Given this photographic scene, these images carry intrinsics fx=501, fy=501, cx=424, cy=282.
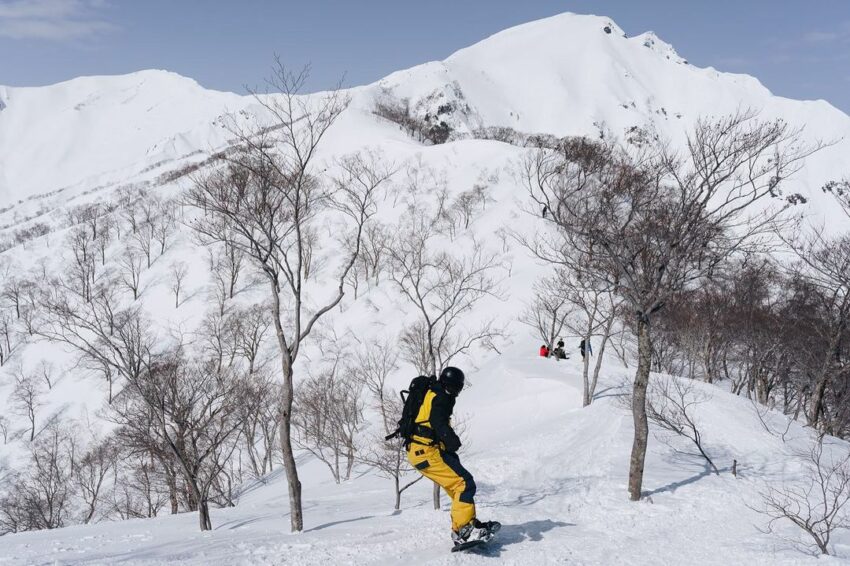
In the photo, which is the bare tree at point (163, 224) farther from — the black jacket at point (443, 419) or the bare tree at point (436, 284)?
the black jacket at point (443, 419)

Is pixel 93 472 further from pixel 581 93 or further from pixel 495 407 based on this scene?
pixel 581 93

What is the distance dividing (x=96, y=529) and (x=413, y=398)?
8584 mm

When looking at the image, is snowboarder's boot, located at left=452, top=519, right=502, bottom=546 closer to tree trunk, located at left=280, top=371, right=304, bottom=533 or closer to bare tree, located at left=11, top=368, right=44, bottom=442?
tree trunk, located at left=280, top=371, right=304, bottom=533

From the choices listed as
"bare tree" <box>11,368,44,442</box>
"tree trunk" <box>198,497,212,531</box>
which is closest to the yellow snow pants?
"tree trunk" <box>198,497,212,531</box>

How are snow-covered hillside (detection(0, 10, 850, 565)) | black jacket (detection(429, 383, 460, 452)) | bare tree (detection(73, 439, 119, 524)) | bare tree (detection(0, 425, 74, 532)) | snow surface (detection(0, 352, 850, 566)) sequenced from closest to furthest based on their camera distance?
black jacket (detection(429, 383, 460, 452)), snow surface (detection(0, 352, 850, 566)), snow-covered hillside (detection(0, 10, 850, 565)), bare tree (detection(0, 425, 74, 532)), bare tree (detection(73, 439, 119, 524))

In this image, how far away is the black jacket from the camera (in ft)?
18.7

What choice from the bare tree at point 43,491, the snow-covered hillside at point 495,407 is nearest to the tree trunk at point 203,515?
the snow-covered hillside at point 495,407

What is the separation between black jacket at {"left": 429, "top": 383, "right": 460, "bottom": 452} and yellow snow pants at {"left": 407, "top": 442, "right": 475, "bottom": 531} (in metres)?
0.24

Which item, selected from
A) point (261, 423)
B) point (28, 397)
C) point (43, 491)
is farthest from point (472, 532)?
point (28, 397)

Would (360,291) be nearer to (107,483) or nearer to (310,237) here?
(310,237)

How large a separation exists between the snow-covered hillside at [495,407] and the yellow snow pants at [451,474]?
0.52 m

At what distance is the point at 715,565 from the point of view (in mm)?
6656

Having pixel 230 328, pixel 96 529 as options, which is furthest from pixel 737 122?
pixel 230 328

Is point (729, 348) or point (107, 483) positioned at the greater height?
point (729, 348)
